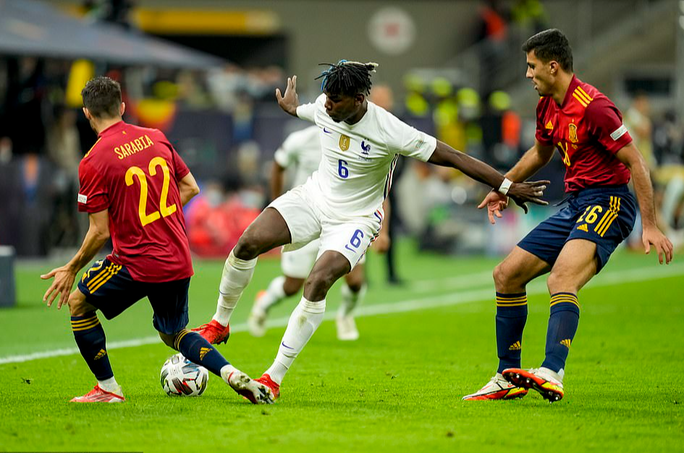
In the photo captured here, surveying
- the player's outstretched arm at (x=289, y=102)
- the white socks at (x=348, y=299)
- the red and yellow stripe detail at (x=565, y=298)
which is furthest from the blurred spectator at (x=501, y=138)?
the red and yellow stripe detail at (x=565, y=298)

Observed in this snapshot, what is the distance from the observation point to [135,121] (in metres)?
21.3

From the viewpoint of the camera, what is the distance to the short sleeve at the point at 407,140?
7.60 m

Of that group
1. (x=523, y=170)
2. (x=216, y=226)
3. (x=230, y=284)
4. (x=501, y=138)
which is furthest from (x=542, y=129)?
(x=501, y=138)

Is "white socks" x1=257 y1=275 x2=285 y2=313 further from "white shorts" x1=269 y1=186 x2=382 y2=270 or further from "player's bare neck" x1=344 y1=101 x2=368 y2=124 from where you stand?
"player's bare neck" x1=344 y1=101 x2=368 y2=124

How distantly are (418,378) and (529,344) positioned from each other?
8.04ft

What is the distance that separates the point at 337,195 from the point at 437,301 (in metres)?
6.93

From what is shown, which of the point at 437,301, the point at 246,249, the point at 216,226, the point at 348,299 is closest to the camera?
the point at 246,249

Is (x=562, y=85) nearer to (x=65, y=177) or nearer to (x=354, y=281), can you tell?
(x=354, y=281)

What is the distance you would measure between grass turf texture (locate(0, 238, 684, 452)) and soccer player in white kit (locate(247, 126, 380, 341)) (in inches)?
12.3

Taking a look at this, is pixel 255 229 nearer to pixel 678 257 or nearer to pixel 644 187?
pixel 644 187

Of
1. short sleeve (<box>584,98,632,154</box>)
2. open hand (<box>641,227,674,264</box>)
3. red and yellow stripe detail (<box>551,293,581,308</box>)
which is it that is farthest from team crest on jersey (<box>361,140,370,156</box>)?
open hand (<box>641,227,674,264</box>)

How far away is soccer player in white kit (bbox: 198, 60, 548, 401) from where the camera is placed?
7492mm

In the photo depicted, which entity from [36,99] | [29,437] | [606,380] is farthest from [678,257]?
[29,437]

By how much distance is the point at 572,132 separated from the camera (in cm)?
749
